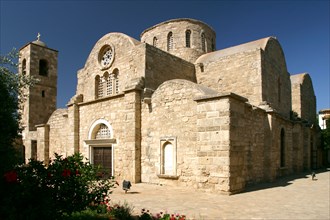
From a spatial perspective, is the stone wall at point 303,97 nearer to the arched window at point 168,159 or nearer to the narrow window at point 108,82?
the arched window at point 168,159

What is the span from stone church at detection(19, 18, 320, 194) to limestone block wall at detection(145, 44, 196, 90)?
50 mm

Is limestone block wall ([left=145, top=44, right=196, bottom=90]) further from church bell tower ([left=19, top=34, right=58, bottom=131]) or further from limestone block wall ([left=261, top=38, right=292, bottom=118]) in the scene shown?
church bell tower ([left=19, top=34, right=58, bottom=131])

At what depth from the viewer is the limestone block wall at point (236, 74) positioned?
Answer: 13000mm

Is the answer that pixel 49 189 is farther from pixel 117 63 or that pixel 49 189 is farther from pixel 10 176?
pixel 117 63

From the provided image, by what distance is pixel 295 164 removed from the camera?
1634cm

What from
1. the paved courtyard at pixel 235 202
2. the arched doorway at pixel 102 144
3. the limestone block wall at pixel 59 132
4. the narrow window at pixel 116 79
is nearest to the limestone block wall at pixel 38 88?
the limestone block wall at pixel 59 132

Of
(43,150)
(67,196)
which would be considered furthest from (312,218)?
(43,150)

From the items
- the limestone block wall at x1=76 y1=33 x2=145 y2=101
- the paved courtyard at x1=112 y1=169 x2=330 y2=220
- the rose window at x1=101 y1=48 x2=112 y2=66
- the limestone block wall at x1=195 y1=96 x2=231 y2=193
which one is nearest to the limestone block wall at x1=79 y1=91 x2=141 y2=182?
the limestone block wall at x1=76 y1=33 x2=145 y2=101

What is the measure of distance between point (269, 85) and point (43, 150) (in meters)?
14.9

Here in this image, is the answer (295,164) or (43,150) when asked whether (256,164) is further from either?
(43,150)

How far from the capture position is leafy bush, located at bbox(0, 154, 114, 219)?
3754mm

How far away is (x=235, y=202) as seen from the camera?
23.7ft

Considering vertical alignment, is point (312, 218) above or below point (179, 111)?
below

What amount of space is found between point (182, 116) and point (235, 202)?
12.5ft
